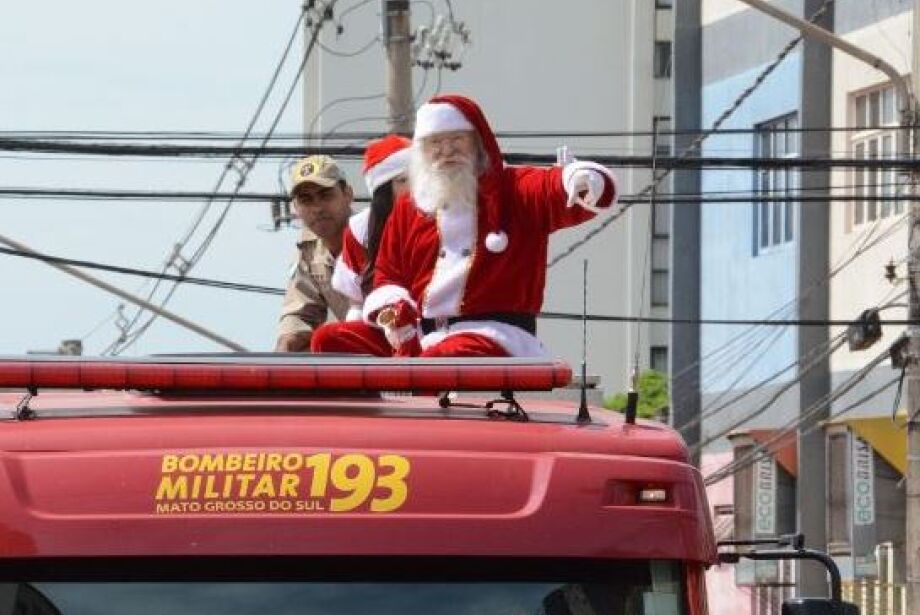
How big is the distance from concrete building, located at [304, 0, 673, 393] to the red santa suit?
160 feet

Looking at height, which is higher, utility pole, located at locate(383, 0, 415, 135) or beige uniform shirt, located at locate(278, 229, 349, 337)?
utility pole, located at locate(383, 0, 415, 135)

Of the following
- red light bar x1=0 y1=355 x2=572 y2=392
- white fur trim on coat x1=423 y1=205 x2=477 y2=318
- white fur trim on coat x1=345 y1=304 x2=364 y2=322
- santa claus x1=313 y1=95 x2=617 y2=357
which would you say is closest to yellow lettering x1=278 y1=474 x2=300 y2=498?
red light bar x1=0 y1=355 x2=572 y2=392

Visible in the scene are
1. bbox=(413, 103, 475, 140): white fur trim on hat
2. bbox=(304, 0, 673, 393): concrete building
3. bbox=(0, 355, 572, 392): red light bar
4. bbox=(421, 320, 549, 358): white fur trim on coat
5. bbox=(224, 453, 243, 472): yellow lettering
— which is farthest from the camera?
bbox=(304, 0, 673, 393): concrete building

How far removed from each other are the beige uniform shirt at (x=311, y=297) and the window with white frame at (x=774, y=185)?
21396 millimetres

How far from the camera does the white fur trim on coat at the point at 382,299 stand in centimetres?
737

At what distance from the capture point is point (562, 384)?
18.5 ft

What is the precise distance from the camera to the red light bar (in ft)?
18.4

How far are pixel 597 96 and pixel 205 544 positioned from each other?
52313 mm

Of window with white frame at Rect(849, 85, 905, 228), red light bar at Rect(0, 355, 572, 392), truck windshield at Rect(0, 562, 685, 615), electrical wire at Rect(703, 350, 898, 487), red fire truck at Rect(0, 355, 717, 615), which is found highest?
window with white frame at Rect(849, 85, 905, 228)

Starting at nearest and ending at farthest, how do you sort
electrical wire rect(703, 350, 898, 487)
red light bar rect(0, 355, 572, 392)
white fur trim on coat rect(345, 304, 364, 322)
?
red light bar rect(0, 355, 572, 392), white fur trim on coat rect(345, 304, 364, 322), electrical wire rect(703, 350, 898, 487)

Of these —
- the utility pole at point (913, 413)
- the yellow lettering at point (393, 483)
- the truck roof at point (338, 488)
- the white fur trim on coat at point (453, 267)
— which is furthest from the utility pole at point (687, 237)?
the yellow lettering at point (393, 483)

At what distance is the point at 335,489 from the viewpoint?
5309 mm

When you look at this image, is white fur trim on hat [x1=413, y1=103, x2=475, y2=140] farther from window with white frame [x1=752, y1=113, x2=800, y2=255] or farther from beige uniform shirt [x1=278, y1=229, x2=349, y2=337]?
window with white frame [x1=752, y1=113, x2=800, y2=255]

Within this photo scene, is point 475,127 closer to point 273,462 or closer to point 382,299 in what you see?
point 382,299
